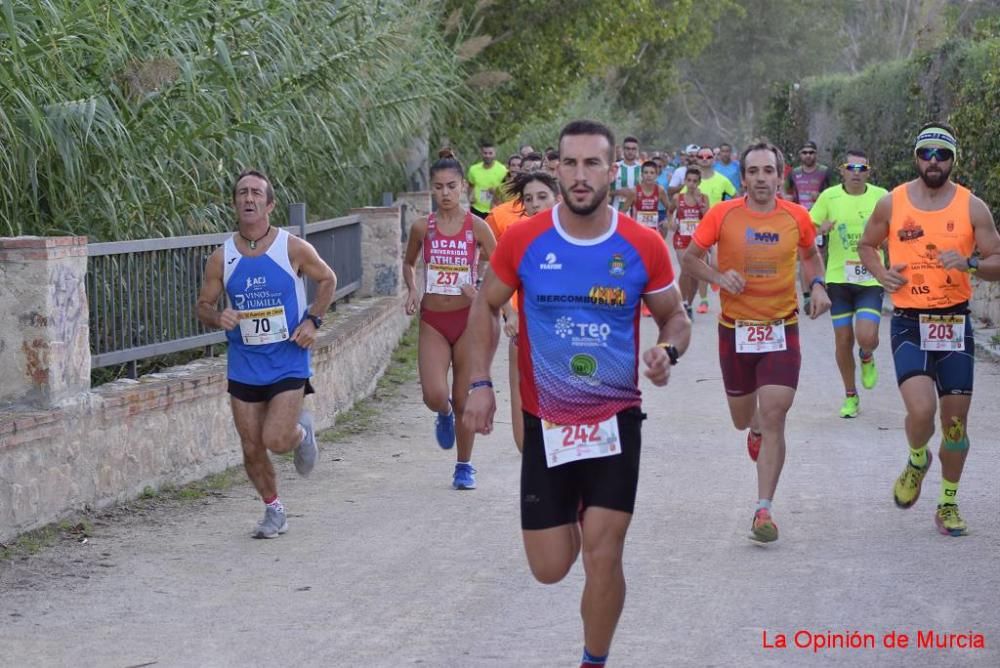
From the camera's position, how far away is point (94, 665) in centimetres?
620

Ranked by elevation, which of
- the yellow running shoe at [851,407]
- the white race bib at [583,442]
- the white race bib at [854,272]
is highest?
the white race bib at [854,272]

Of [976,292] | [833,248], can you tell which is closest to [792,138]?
[976,292]

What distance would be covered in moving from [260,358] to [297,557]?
110cm

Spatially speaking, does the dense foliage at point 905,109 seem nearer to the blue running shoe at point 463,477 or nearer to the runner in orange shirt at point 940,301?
the runner in orange shirt at point 940,301

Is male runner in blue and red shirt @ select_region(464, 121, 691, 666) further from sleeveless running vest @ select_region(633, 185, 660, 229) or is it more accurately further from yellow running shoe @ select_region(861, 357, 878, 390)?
sleeveless running vest @ select_region(633, 185, 660, 229)

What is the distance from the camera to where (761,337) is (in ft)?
29.0

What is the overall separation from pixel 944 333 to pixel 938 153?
93 centimetres

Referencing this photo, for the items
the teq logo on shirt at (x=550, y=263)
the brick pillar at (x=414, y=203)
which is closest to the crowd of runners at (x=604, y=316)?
the teq logo on shirt at (x=550, y=263)

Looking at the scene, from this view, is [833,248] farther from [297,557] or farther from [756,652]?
[756,652]

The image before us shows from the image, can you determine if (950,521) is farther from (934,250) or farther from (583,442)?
(583,442)

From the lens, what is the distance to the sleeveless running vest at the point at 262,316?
8.60 metres

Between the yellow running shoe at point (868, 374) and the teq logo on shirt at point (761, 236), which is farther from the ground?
the teq logo on shirt at point (761, 236)

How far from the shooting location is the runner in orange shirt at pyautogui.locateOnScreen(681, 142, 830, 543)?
8805 mm

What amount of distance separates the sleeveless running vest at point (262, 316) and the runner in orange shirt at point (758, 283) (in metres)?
2.20
